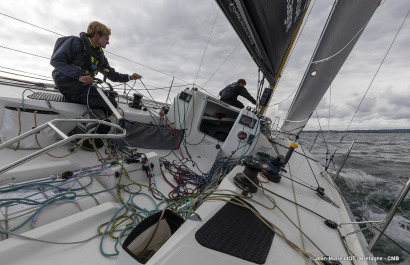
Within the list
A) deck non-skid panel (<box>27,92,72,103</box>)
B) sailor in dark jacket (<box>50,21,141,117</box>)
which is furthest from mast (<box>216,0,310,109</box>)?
deck non-skid panel (<box>27,92,72,103</box>)

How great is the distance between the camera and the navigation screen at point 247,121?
2740 millimetres

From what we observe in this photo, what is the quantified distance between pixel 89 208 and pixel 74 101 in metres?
1.55

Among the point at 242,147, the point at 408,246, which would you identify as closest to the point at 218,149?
the point at 242,147

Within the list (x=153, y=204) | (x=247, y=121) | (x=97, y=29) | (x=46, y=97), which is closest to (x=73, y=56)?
(x=97, y=29)

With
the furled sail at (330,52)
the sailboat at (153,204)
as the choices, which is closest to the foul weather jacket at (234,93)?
the sailboat at (153,204)

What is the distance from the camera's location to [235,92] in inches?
Result: 161

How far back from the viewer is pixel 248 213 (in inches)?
37.9

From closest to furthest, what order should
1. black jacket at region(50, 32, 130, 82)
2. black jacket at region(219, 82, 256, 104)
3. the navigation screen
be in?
black jacket at region(50, 32, 130, 82) < the navigation screen < black jacket at region(219, 82, 256, 104)

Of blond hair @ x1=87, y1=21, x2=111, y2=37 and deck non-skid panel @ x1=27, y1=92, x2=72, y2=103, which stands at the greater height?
blond hair @ x1=87, y1=21, x2=111, y2=37

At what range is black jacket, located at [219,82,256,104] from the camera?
4.01 meters

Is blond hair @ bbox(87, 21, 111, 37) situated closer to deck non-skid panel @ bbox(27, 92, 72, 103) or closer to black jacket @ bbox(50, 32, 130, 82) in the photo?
black jacket @ bbox(50, 32, 130, 82)

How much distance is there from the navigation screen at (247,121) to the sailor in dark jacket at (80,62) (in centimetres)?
193

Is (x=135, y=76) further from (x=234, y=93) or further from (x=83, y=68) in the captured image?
(x=234, y=93)

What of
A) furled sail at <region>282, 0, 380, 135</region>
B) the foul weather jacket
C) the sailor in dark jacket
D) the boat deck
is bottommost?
the boat deck
